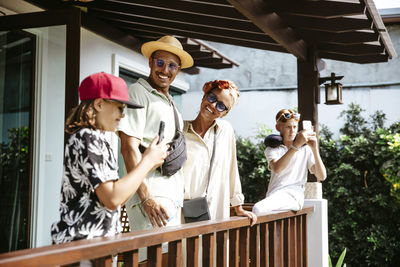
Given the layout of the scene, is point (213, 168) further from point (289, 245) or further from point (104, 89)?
point (104, 89)

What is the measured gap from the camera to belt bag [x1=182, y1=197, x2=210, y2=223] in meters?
2.83

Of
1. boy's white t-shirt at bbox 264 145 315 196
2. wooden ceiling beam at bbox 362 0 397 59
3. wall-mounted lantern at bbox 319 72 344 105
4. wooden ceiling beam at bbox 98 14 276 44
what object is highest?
wooden ceiling beam at bbox 98 14 276 44

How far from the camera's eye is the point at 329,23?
16.2ft

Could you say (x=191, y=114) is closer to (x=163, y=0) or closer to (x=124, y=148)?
(x=163, y=0)

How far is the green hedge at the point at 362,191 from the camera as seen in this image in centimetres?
735

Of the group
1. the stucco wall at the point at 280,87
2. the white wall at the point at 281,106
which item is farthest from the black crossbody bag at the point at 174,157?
the stucco wall at the point at 280,87

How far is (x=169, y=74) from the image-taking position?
9.24 ft

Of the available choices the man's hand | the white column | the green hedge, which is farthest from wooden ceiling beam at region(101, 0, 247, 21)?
the green hedge

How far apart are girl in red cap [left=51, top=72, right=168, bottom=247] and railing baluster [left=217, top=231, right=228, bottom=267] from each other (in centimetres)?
89

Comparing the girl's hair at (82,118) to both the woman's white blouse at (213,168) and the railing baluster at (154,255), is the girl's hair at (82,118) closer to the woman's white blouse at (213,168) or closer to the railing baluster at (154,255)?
the railing baluster at (154,255)

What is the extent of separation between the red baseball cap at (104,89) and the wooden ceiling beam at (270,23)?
2.11 m

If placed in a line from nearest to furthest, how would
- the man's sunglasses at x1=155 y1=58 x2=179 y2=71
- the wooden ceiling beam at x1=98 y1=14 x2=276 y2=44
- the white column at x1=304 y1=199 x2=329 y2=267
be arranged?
1. the man's sunglasses at x1=155 y1=58 x2=179 y2=71
2. the white column at x1=304 y1=199 x2=329 y2=267
3. the wooden ceiling beam at x1=98 y1=14 x2=276 y2=44

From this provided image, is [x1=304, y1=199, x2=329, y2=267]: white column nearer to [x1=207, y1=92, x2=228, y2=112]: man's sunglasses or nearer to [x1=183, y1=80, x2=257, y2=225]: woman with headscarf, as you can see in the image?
[x1=183, y1=80, x2=257, y2=225]: woman with headscarf

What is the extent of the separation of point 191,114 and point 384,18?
4031 mm
